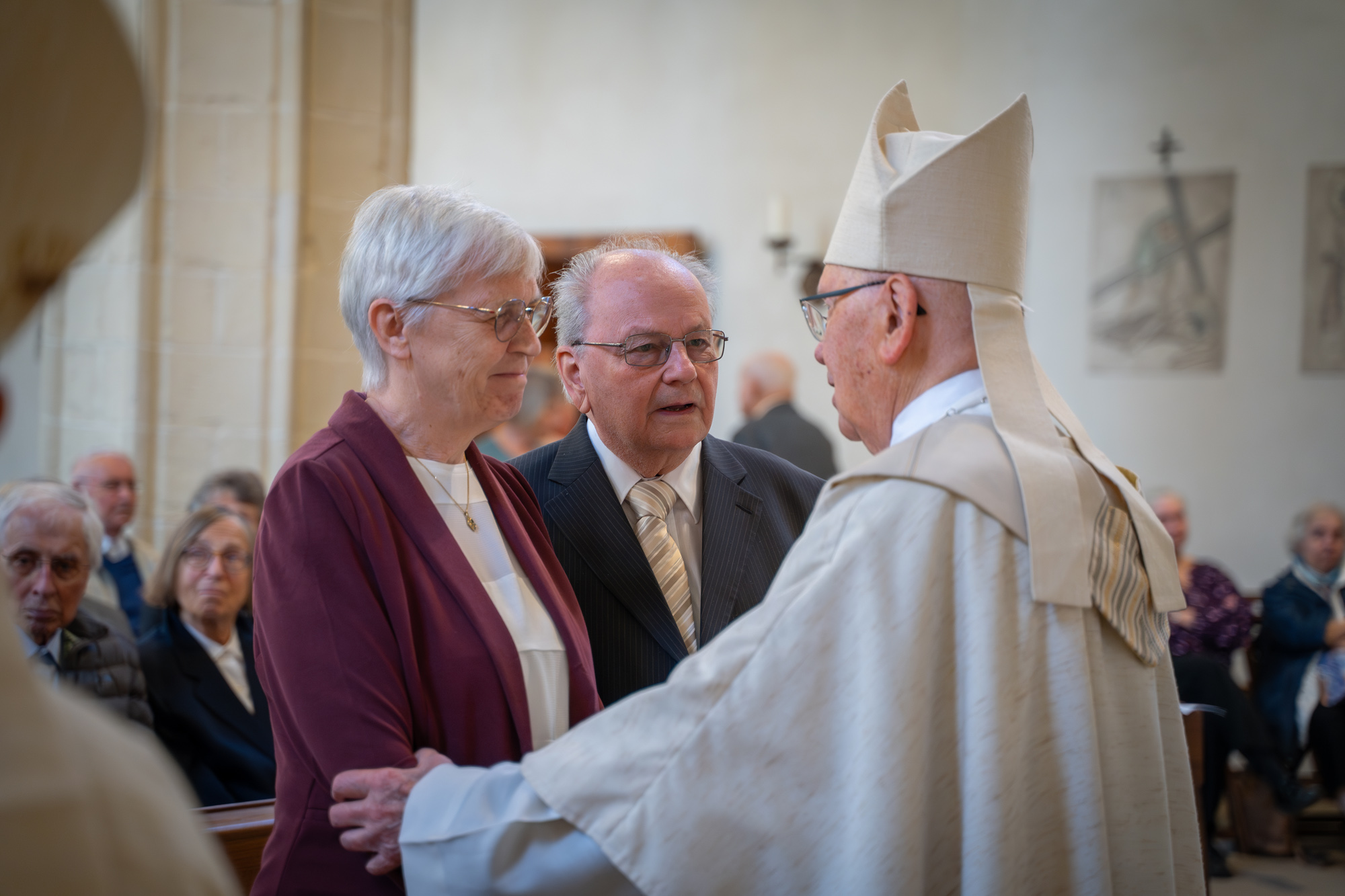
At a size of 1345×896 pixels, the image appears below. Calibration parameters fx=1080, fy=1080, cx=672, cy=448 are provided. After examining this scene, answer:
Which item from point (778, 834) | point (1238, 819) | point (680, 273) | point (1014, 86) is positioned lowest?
point (1238, 819)

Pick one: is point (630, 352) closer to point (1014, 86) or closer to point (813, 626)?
point (813, 626)

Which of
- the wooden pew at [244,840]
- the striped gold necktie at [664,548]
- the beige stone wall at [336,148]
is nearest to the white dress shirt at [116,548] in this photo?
the beige stone wall at [336,148]

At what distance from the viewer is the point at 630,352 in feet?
7.77

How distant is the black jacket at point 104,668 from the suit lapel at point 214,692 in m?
0.18

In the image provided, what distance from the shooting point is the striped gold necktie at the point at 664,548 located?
223 cm

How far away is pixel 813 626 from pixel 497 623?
21.1 inches

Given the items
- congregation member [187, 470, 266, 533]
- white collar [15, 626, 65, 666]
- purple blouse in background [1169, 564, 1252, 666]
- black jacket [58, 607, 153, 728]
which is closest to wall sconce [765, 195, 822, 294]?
purple blouse in background [1169, 564, 1252, 666]

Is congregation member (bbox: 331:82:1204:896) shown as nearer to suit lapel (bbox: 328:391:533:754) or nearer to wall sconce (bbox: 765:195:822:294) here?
suit lapel (bbox: 328:391:533:754)

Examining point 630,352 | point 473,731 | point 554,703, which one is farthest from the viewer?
point 630,352

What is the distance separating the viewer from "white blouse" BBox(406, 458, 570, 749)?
5.67 feet

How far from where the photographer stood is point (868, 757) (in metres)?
1.32

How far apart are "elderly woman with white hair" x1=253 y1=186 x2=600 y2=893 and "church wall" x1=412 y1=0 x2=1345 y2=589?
5.74 metres

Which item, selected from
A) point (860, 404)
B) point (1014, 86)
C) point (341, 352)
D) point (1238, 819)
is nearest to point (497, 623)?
point (860, 404)

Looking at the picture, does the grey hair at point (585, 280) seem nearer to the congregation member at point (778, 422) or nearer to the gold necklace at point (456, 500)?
the gold necklace at point (456, 500)
